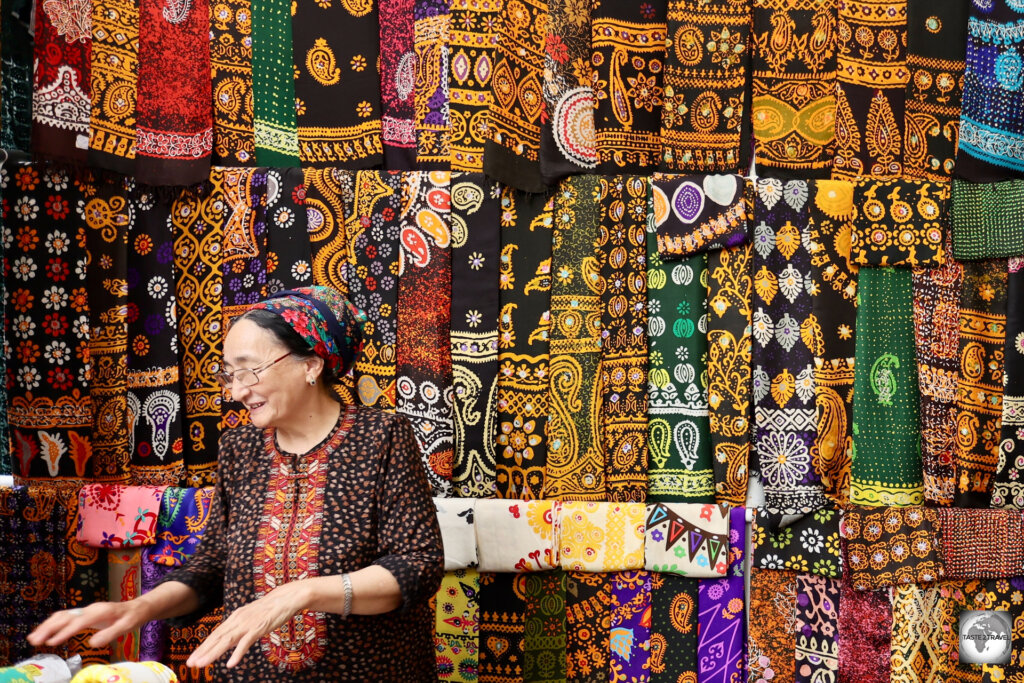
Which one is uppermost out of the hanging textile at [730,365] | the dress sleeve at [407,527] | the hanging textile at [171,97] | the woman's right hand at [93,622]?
the hanging textile at [171,97]

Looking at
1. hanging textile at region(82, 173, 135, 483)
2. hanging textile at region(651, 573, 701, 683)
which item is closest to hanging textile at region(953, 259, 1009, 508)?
hanging textile at region(651, 573, 701, 683)

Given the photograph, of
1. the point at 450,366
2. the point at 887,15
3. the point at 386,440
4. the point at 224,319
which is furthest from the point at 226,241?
the point at 887,15

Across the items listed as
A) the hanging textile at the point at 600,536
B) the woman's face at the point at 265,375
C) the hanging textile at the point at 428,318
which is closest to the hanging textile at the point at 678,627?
the hanging textile at the point at 600,536

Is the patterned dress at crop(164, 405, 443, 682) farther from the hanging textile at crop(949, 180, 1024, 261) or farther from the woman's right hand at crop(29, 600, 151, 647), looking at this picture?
the hanging textile at crop(949, 180, 1024, 261)

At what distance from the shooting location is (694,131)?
2.73 m

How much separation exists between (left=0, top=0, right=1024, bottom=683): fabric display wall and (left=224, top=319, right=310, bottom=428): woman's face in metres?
0.85

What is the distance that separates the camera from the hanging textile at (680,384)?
108 inches

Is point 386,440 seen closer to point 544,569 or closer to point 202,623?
point 544,569

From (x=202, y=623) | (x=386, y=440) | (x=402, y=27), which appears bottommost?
(x=202, y=623)

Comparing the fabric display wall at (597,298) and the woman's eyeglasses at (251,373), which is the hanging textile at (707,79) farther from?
the woman's eyeglasses at (251,373)

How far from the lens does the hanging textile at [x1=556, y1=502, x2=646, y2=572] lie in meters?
2.70

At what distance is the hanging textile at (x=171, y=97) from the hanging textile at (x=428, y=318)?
0.61 meters

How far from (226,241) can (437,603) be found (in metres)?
1.21

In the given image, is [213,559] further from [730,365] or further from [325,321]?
[730,365]
